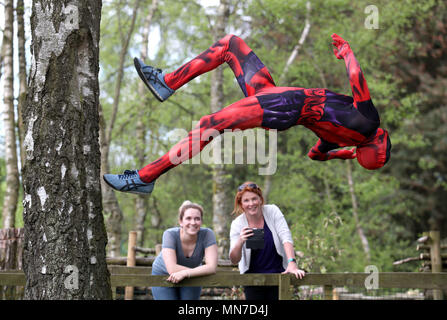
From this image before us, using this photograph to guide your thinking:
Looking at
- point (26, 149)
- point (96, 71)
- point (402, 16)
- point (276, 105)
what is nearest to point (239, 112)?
point (276, 105)

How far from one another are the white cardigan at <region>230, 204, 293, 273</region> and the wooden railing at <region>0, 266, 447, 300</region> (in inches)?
10.1

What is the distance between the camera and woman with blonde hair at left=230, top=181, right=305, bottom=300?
10.8 feet

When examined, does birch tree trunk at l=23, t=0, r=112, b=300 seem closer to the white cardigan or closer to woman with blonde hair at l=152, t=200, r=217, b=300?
woman with blonde hair at l=152, t=200, r=217, b=300

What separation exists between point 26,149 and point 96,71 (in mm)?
541

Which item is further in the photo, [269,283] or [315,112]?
[269,283]

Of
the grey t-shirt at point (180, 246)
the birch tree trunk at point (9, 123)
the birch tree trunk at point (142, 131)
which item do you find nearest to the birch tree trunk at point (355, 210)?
the birch tree trunk at point (142, 131)

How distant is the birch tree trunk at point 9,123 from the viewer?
6594mm

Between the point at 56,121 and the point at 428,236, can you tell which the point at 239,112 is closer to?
the point at 56,121

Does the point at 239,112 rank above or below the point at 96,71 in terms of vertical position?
below

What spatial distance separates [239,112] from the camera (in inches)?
99.3

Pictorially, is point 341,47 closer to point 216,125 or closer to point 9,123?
point 216,125

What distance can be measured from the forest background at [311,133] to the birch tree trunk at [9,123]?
380 centimetres

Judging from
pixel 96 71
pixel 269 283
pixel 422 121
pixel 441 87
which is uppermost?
pixel 441 87

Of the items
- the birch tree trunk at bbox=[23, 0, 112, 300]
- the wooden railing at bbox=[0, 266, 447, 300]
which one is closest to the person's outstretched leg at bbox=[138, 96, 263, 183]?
the birch tree trunk at bbox=[23, 0, 112, 300]
